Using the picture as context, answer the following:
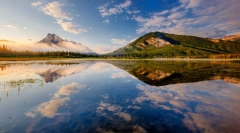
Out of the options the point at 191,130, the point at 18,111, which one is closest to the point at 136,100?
the point at 191,130

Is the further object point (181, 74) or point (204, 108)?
point (181, 74)

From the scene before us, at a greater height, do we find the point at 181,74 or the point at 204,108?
Result: the point at 181,74

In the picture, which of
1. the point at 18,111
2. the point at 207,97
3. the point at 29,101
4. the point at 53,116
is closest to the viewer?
the point at 53,116

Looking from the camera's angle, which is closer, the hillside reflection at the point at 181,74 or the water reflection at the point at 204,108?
the water reflection at the point at 204,108

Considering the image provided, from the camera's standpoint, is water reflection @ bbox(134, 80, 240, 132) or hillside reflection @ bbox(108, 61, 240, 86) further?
hillside reflection @ bbox(108, 61, 240, 86)

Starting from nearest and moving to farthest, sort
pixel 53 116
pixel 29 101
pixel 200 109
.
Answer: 1. pixel 53 116
2. pixel 200 109
3. pixel 29 101

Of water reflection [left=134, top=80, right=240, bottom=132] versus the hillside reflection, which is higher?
the hillside reflection

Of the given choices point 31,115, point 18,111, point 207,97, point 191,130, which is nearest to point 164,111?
point 191,130

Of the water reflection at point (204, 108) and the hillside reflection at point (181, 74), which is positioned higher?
the hillside reflection at point (181, 74)

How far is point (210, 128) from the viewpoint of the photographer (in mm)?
9703

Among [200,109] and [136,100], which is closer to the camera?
[200,109]

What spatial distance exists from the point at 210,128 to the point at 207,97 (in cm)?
931

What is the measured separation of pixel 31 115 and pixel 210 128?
13813mm

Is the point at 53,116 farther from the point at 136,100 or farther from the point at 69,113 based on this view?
the point at 136,100
